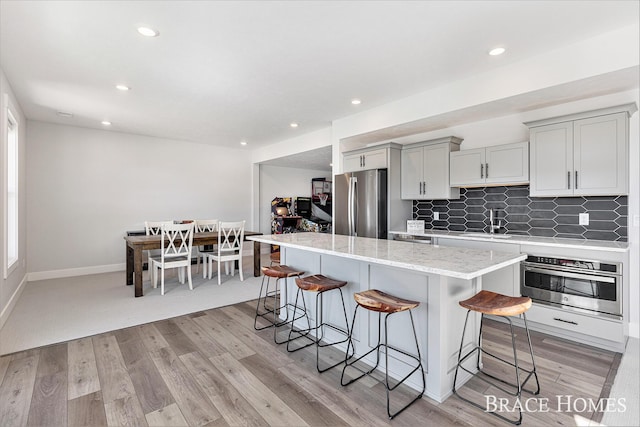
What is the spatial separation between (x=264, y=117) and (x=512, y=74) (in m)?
3.35

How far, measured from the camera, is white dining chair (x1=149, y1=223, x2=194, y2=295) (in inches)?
173

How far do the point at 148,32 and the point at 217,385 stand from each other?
9.06ft

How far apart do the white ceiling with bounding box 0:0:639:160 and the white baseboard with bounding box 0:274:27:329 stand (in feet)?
8.40

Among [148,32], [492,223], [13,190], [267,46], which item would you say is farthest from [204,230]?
[492,223]

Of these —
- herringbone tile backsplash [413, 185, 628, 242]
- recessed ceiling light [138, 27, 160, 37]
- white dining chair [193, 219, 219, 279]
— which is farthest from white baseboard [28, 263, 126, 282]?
herringbone tile backsplash [413, 185, 628, 242]

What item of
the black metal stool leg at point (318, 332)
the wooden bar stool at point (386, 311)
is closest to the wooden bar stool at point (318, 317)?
the black metal stool leg at point (318, 332)

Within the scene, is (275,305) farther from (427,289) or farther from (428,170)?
(428,170)

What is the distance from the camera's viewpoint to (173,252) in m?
4.76

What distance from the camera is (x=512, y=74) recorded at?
300cm

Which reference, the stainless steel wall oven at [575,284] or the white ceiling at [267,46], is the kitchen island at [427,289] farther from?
the white ceiling at [267,46]

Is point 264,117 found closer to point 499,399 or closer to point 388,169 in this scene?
point 388,169

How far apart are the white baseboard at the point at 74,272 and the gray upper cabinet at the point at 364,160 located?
4.75m

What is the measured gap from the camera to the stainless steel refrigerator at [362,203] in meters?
4.44

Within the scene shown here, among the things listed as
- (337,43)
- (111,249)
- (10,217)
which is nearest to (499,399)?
(337,43)
